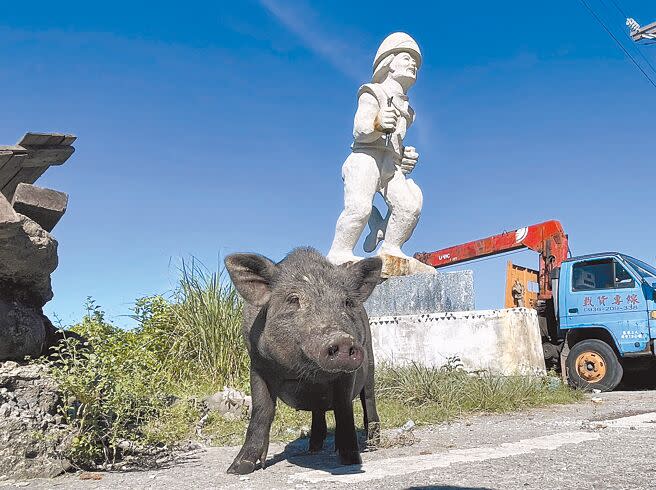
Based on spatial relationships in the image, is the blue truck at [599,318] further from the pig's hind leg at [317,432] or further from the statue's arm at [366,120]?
the pig's hind leg at [317,432]

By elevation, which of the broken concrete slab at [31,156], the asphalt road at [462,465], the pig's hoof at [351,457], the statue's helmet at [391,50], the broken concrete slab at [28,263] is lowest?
the asphalt road at [462,465]

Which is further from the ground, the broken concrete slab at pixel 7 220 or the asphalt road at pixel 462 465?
the broken concrete slab at pixel 7 220

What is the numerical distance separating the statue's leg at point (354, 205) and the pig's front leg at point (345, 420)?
508 cm

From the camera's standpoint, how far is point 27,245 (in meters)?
4.13

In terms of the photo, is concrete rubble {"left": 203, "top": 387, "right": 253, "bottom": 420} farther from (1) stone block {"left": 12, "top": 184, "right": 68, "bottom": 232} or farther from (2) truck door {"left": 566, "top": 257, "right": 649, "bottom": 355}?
(2) truck door {"left": 566, "top": 257, "right": 649, "bottom": 355}

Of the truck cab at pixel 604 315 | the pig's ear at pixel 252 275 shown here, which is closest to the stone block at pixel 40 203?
the pig's ear at pixel 252 275

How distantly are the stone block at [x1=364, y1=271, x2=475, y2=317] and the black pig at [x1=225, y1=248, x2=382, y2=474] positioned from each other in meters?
4.60

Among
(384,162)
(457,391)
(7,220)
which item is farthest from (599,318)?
(7,220)

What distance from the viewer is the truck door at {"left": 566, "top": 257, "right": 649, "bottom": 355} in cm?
944

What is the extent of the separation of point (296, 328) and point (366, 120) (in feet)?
20.0

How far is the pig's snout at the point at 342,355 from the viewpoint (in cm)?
315

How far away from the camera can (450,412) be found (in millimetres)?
6516

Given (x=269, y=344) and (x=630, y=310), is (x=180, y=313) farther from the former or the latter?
(x=630, y=310)

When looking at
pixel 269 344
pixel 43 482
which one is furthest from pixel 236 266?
pixel 43 482
